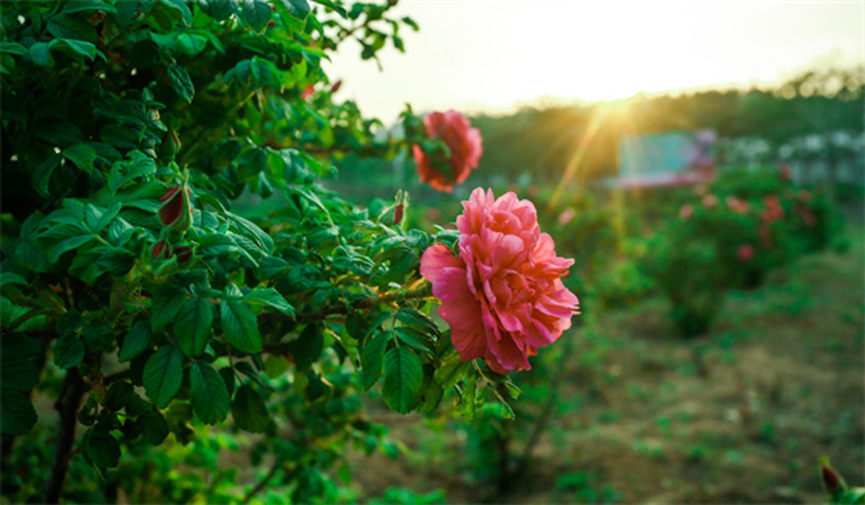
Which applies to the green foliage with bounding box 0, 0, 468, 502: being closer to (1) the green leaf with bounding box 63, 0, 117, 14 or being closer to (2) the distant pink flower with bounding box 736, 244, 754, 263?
(1) the green leaf with bounding box 63, 0, 117, 14

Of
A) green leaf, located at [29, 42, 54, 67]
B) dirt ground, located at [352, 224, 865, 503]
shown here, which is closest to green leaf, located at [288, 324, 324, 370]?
green leaf, located at [29, 42, 54, 67]

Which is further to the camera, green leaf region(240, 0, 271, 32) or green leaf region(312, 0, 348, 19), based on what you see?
green leaf region(312, 0, 348, 19)

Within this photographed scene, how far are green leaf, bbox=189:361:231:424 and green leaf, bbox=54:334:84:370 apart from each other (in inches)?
6.7

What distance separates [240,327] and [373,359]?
19 centimetres

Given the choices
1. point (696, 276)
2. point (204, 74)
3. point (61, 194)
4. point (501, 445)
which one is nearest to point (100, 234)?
point (61, 194)

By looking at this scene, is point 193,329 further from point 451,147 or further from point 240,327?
point 451,147

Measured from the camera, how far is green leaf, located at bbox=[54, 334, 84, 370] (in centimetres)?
90

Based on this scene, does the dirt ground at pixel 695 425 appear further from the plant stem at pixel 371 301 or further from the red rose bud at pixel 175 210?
the red rose bud at pixel 175 210

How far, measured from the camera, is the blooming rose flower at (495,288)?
2.77 feet

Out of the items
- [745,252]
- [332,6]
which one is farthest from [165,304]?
[745,252]

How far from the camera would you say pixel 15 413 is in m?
0.87

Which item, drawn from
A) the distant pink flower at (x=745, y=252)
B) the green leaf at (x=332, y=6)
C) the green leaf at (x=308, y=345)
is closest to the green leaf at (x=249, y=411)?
the green leaf at (x=308, y=345)

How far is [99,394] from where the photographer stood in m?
1.02

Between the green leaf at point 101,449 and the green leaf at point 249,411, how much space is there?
0.20m
